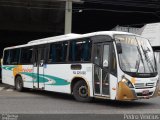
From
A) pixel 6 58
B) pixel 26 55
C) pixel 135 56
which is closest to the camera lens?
pixel 135 56

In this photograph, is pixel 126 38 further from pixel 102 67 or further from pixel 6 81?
pixel 6 81

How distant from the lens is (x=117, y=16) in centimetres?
4494

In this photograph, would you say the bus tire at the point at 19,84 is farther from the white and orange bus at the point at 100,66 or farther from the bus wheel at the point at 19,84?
the white and orange bus at the point at 100,66

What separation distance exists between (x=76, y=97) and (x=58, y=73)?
1.76 m

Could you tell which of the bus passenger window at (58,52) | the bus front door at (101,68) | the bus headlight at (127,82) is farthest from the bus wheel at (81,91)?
the bus headlight at (127,82)

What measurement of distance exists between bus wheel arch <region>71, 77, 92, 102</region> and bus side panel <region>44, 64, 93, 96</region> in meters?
0.17

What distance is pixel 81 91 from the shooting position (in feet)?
51.0

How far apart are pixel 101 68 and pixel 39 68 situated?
527cm

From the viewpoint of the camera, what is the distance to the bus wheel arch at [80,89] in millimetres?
15179

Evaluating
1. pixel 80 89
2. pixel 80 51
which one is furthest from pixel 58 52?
pixel 80 89


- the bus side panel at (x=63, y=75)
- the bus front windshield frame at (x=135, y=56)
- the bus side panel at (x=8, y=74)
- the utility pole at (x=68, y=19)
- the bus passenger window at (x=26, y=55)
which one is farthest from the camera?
the utility pole at (x=68, y=19)

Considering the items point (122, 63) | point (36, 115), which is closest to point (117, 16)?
point (122, 63)

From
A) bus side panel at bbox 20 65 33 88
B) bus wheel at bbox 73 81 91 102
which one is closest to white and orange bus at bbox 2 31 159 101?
bus wheel at bbox 73 81 91 102

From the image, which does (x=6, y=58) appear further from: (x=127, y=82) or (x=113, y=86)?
(x=127, y=82)
